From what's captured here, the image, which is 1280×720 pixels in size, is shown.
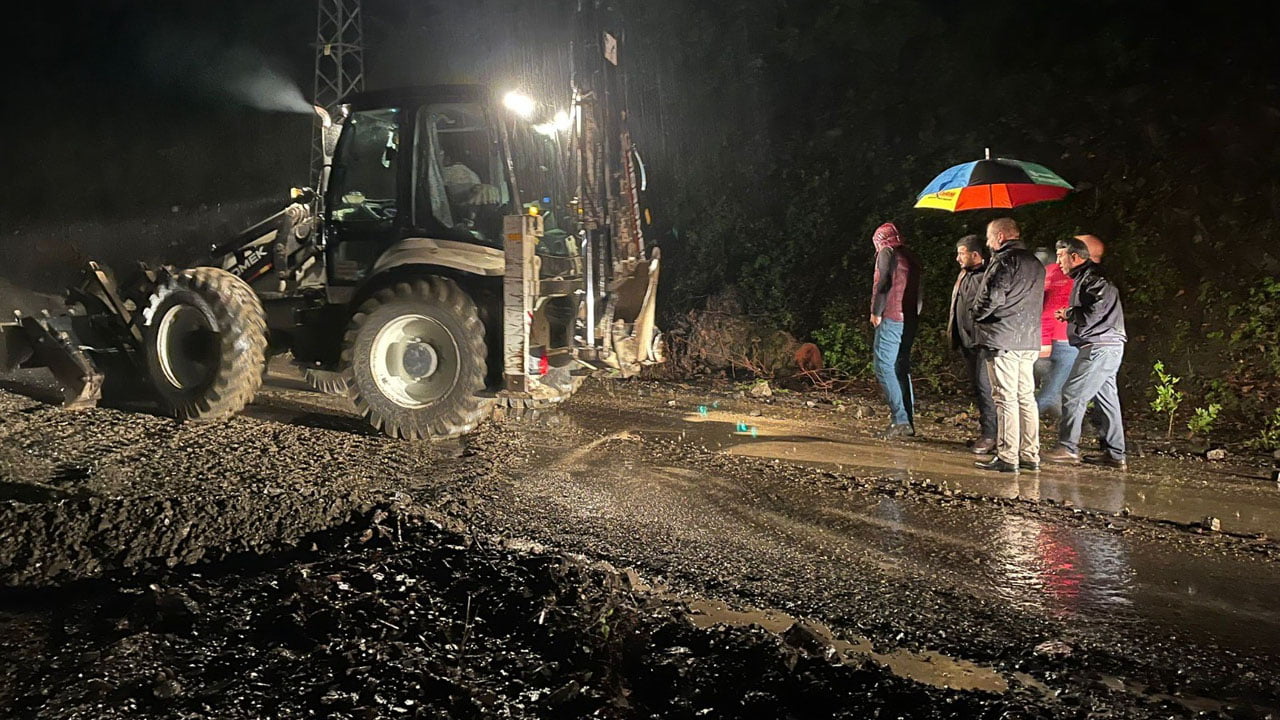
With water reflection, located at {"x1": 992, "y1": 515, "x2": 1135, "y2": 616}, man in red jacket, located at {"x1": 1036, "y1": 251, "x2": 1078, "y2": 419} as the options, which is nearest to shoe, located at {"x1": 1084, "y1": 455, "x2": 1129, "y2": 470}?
man in red jacket, located at {"x1": 1036, "y1": 251, "x2": 1078, "y2": 419}

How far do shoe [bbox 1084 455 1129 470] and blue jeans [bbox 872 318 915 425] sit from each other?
4.88 ft

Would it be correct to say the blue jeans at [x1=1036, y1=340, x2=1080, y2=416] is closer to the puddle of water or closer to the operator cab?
the puddle of water

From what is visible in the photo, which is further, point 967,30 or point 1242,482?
point 967,30

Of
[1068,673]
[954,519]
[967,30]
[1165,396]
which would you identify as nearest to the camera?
[1068,673]

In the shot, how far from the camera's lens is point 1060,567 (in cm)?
429

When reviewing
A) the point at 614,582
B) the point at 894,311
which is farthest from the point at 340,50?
the point at 614,582

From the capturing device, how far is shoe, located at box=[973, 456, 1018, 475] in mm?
6195

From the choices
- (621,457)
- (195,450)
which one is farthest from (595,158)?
(195,450)

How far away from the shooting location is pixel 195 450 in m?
6.20

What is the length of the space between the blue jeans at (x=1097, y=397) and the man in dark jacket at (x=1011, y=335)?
516mm

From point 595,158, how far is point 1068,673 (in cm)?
562

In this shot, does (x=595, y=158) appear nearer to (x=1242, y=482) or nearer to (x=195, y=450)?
(x=195, y=450)

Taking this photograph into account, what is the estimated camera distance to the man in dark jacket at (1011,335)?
20.2ft

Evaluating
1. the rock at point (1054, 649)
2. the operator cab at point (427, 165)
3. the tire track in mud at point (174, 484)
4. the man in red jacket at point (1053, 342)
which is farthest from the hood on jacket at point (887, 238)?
the rock at point (1054, 649)
